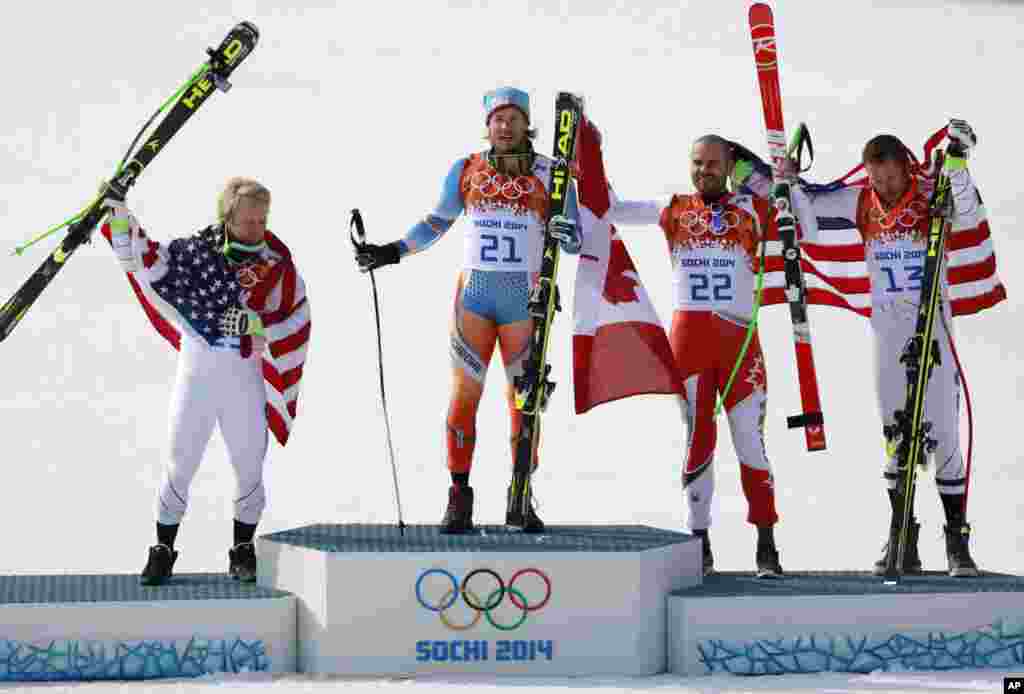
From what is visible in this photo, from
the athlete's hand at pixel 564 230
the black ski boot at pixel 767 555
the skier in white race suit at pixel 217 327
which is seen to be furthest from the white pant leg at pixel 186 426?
the black ski boot at pixel 767 555

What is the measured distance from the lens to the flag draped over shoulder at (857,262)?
7.79m

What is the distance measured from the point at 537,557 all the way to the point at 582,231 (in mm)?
1371

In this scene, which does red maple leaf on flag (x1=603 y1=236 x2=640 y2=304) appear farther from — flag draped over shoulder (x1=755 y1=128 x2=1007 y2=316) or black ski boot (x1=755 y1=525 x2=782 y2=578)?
black ski boot (x1=755 y1=525 x2=782 y2=578)

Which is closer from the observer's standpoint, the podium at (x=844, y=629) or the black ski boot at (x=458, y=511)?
the podium at (x=844, y=629)

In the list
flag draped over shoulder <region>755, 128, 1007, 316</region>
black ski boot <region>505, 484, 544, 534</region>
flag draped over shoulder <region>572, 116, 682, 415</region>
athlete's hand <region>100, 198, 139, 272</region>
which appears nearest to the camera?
athlete's hand <region>100, 198, 139, 272</region>

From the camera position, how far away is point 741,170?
25.7 feet

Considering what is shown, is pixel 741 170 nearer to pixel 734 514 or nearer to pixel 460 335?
pixel 460 335

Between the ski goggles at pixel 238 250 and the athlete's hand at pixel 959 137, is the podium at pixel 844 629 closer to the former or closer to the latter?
the athlete's hand at pixel 959 137

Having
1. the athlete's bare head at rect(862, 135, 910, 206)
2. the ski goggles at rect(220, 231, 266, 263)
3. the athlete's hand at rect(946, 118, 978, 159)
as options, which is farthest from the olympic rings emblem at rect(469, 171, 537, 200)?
the athlete's hand at rect(946, 118, 978, 159)

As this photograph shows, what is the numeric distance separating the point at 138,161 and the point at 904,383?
2.76 metres

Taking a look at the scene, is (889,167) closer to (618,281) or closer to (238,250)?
(618,281)

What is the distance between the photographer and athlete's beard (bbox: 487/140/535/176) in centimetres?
743

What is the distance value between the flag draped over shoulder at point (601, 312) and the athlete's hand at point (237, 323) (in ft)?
3.94

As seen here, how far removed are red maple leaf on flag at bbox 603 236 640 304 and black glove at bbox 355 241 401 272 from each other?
2.55ft
